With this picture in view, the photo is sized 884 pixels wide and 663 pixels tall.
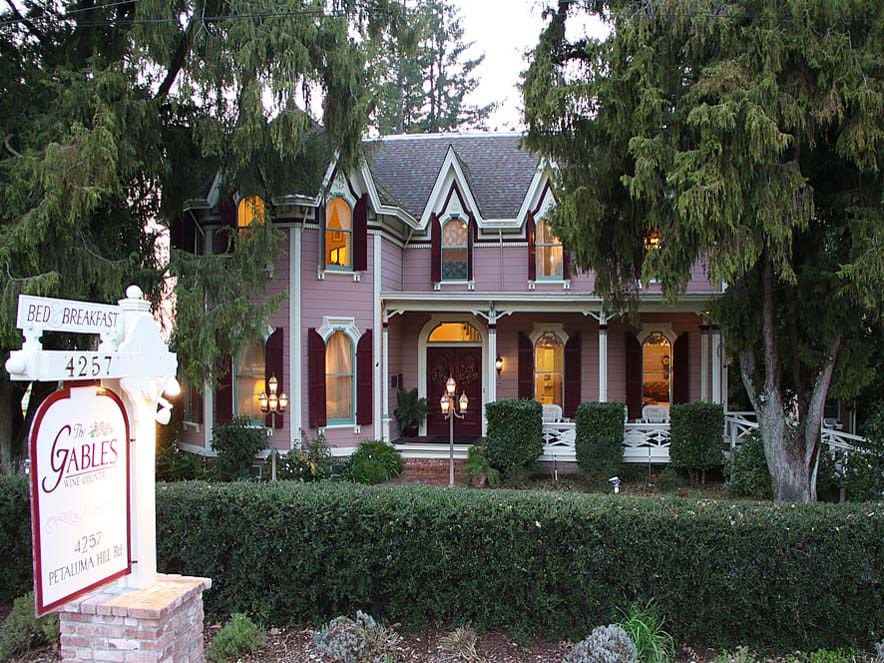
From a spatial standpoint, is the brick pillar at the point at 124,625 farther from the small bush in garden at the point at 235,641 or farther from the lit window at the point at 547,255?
the lit window at the point at 547,255

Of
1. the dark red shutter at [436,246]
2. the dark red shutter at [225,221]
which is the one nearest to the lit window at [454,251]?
the dark red shutter at [436,246]

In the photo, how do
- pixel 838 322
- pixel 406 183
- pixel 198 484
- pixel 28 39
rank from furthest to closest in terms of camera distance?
pixel 406 183 < pixel 28 39 < pixel 838 322 < pixel 198 484

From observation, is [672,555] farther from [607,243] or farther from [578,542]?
[607,243]

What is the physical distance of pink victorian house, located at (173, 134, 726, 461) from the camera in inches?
492

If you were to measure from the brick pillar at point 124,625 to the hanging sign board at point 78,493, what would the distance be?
0.24m

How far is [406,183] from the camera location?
54.7 ft

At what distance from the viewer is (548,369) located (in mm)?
15477

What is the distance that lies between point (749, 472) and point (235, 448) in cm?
943

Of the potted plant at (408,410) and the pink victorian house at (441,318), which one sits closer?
the pink victorian house at (441,318)

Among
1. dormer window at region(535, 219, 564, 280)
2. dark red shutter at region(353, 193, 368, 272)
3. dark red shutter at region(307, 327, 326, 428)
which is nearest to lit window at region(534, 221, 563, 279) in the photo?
dormer window at region(535, 219, 564, 280)

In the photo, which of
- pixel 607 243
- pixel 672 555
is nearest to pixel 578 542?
pixel 672 555

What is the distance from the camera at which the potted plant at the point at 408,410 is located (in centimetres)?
1473

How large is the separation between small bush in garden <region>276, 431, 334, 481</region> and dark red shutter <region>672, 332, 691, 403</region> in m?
8.50

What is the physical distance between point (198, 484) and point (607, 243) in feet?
20.4
